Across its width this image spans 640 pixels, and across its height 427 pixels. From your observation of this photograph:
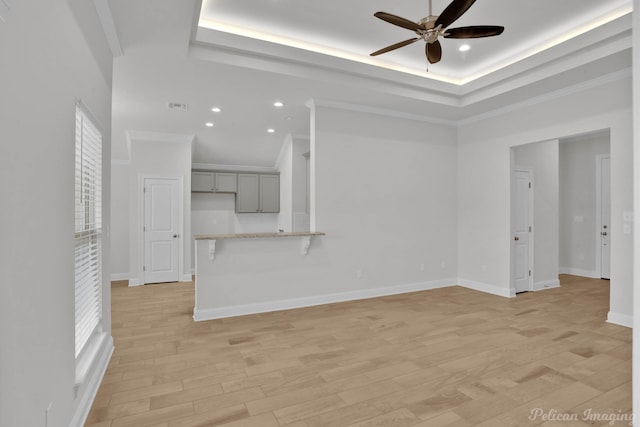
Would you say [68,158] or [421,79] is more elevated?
[421,79]

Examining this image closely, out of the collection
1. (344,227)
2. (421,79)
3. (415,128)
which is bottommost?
(344,227)

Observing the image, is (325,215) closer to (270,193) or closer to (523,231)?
(523,231)

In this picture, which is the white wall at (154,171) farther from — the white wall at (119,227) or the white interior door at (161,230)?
the white wall at (119,227)

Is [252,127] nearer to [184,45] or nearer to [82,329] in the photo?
[184,45]

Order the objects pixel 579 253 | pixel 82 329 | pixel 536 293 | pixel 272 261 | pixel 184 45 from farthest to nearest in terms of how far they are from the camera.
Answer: pixel 579 253 → pixel 536 293 → pixel 272 261 → pixel 184 45 → pixel 82 329

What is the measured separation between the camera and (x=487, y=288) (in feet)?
18.0

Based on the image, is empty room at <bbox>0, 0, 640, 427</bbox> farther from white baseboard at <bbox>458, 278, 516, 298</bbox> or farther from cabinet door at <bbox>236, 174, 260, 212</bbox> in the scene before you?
cabinet door at <bbox>236, 174, 260, 212</bbox>

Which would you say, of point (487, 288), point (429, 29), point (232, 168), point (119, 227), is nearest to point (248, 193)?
point (232, 168)

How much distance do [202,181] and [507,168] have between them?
19.5ft

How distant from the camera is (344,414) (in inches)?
87.4

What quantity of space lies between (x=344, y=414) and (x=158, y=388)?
1.39 meters

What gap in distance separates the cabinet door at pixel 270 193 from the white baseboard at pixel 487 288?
439 centimetres

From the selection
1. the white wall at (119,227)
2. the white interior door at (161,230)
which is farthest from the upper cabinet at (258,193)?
the white wall at (119,227)

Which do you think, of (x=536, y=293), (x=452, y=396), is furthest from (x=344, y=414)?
(x=536, y=293)
